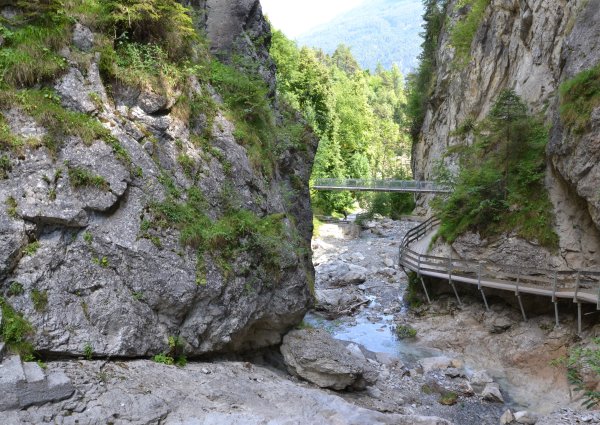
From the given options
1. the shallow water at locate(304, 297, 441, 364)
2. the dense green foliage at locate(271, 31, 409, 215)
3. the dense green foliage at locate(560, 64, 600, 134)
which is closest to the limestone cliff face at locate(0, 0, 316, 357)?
the shallow water at locate(304, 297, 441, 364)

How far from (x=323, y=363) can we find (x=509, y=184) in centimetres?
A: 1152

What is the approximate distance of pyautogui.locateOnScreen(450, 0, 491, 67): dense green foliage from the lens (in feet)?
101

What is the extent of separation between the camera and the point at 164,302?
9398 mm

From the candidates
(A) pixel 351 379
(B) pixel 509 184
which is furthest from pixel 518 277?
A: (A) pixel 351 379

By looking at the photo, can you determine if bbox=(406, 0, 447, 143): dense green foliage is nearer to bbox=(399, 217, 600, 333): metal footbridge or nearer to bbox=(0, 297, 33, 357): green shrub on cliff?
bbox=(399, 217, 600, 333): metal footbridge

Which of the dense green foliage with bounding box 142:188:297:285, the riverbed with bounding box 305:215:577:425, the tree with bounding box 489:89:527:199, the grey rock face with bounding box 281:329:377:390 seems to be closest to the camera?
the dense green foliage with bounding box 142:188:297:285

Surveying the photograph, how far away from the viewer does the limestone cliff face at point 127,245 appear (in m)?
8.38

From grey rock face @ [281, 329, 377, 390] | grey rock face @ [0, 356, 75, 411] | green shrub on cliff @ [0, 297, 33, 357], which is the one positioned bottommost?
grey rock face @ [281, 329, 377, 390]

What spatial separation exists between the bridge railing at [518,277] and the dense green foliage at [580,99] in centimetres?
484

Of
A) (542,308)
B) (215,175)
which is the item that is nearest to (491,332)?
(542,308)

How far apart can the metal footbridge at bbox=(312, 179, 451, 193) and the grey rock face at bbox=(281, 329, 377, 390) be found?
22.8 meters

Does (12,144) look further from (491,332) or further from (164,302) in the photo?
(491,332)

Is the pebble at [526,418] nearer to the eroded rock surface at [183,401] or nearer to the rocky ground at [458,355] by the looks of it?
the rocky ground at [458,355]

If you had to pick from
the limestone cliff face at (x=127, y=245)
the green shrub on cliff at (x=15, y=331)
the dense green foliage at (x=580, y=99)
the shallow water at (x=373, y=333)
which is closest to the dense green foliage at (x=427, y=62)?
the dense green foliage at (x=580, y=99)
